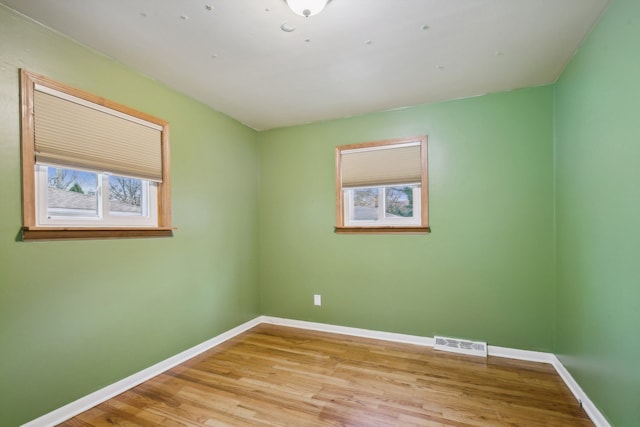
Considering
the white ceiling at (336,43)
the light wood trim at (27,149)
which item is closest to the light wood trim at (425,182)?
the white ceiling at (336,43)

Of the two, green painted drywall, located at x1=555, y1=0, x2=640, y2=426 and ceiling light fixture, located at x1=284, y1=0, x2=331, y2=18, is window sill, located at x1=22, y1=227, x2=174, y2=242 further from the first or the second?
green painted drywall, located at x1=555, y1=0, x2=640, y2=426

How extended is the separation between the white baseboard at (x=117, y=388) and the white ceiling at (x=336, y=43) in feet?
7.87

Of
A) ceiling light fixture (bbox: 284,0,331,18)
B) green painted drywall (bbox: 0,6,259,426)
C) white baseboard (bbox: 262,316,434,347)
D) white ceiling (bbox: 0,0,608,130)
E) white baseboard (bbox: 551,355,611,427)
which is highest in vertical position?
white ceiling (bbox: 0,0,608,130)

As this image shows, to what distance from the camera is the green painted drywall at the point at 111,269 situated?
1642 mm

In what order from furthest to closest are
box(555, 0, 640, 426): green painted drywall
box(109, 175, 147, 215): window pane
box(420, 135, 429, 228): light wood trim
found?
box(420, 135, 429, 228): light wood trim, box(109, 175, 147, 215): window pane, box(555, 0, 640, 426): green painted drywall

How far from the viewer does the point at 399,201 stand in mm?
3141

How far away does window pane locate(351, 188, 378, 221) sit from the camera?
326 cm

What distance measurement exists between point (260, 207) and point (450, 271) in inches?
93.4

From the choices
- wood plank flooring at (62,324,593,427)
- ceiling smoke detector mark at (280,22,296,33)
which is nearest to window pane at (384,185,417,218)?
wood plank flooring at (62,324,593,427)

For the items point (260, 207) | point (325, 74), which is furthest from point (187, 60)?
point (260, 207)

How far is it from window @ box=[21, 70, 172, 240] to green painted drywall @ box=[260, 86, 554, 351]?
157cm

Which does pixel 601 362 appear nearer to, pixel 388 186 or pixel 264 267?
pixel 388 186

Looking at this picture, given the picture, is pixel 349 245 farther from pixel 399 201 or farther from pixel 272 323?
pixel 272 323

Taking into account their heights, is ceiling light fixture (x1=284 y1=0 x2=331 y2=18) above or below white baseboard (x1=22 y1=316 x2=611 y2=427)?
above
